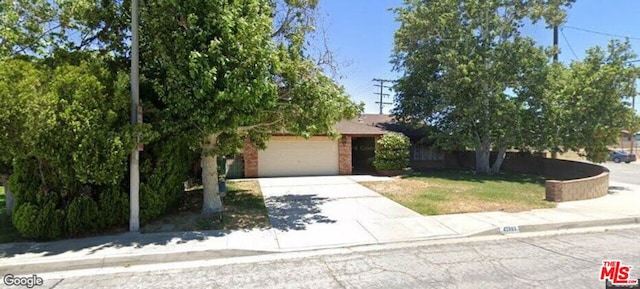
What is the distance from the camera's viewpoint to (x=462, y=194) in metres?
11.4

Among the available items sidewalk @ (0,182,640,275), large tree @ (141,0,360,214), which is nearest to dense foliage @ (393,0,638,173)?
sidewalk @ (0,182,640,275)

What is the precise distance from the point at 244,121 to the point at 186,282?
10.8ft

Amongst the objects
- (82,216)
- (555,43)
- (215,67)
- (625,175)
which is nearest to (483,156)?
(555,43)

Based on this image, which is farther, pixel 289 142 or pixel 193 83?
pixel 289 142

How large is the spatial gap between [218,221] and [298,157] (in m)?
9.89

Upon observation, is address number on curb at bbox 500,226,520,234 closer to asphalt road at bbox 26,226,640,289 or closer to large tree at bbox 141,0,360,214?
asphalt road at bbox 26,226,640,289

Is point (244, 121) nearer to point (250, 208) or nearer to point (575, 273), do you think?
point (250, 208)

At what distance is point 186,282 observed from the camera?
4859mm

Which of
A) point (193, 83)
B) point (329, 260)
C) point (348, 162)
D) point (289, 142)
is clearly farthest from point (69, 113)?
point (348, 162)

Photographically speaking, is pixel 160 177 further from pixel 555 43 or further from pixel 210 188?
pixel 555 43

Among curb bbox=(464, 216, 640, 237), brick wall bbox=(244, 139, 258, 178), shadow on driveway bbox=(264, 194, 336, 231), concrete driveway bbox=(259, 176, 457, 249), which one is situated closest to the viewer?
concrete driveway bbox=(259, 176, 457, 249)

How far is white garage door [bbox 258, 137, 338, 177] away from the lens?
56.5 ft

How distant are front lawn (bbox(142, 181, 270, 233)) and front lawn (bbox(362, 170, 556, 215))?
4149mm

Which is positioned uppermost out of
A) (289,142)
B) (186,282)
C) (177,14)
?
(177,14)
